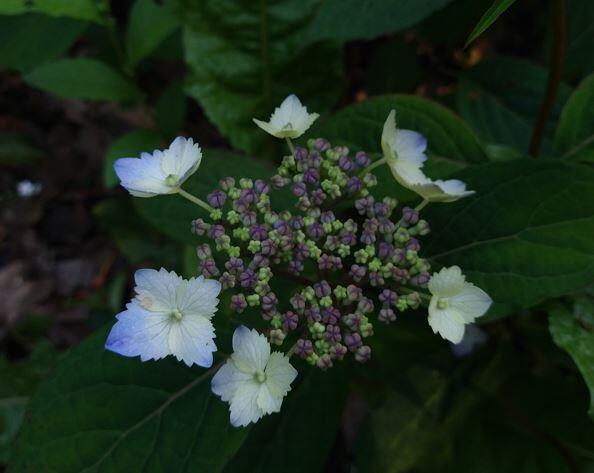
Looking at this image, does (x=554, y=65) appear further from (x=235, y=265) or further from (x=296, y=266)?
(x=235, y=265)

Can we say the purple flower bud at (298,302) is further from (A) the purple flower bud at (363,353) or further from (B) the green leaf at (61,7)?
(B) the green leaf at (61,7)

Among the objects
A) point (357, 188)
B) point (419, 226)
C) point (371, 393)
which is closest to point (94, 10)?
point (357, 188)

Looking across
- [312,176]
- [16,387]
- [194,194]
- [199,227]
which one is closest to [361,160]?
[312,176]

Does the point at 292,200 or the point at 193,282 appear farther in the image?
the point at 292,200

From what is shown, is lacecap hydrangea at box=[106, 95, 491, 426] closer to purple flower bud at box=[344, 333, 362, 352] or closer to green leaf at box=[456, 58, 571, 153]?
purple flower bud at box=[344, 333, 362, 352]

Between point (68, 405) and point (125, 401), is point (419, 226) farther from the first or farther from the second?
point (68, 405)

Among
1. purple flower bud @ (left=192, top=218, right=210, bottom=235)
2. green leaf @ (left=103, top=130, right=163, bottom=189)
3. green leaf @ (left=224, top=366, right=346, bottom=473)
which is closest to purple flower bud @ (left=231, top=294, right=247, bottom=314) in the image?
purple flower bud @ (left=192, top=218, right=210, bottom=235)
